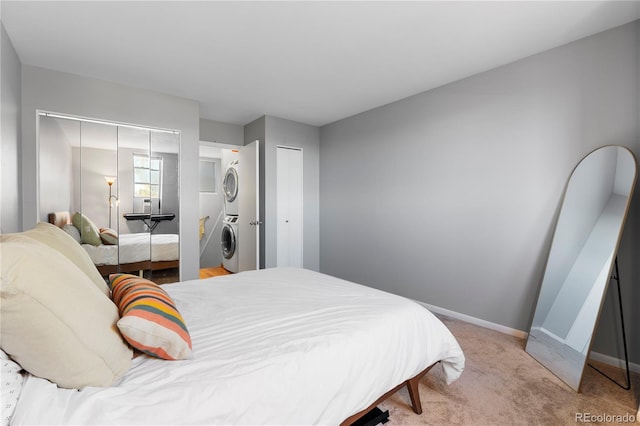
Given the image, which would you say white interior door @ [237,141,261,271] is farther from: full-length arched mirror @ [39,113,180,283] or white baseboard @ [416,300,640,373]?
white baseboard @ [416,300,640,373]

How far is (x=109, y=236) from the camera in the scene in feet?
10.0

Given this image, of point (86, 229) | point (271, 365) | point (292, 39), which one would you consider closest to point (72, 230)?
point (86, 229)

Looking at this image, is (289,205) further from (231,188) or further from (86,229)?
(86,229)

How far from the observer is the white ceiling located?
1930 mm

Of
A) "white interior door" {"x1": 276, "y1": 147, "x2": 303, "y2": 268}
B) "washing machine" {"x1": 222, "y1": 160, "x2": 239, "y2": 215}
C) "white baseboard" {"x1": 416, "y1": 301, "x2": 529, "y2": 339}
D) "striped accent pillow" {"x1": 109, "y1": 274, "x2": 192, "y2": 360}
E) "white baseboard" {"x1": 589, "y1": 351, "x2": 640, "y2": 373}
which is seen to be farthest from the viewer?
"washing machine" {"x1": 222, "y1": 160, "x2": 239, "y2": 215}

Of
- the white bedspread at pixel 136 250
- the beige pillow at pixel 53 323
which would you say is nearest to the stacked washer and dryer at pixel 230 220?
the white bedspread at pixel 136 250

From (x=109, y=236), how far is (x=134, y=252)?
303 mm

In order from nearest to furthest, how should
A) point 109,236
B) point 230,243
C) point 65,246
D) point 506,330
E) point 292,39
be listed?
point 65,246 → point 292,39 → point 506,330 → point 109,236 → point 230,243

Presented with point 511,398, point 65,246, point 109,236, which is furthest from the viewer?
point 109,236

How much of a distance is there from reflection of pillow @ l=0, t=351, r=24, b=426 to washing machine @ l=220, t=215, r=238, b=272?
4.30m

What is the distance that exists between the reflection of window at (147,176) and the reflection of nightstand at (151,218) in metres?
0.22

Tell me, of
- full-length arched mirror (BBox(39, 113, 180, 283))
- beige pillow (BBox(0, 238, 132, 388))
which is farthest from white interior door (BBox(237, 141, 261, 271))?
beige pillow (BBox(0, 238, 132, 388))

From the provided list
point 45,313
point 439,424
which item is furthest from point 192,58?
point 439,424

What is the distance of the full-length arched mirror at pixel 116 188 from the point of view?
2.80 m
